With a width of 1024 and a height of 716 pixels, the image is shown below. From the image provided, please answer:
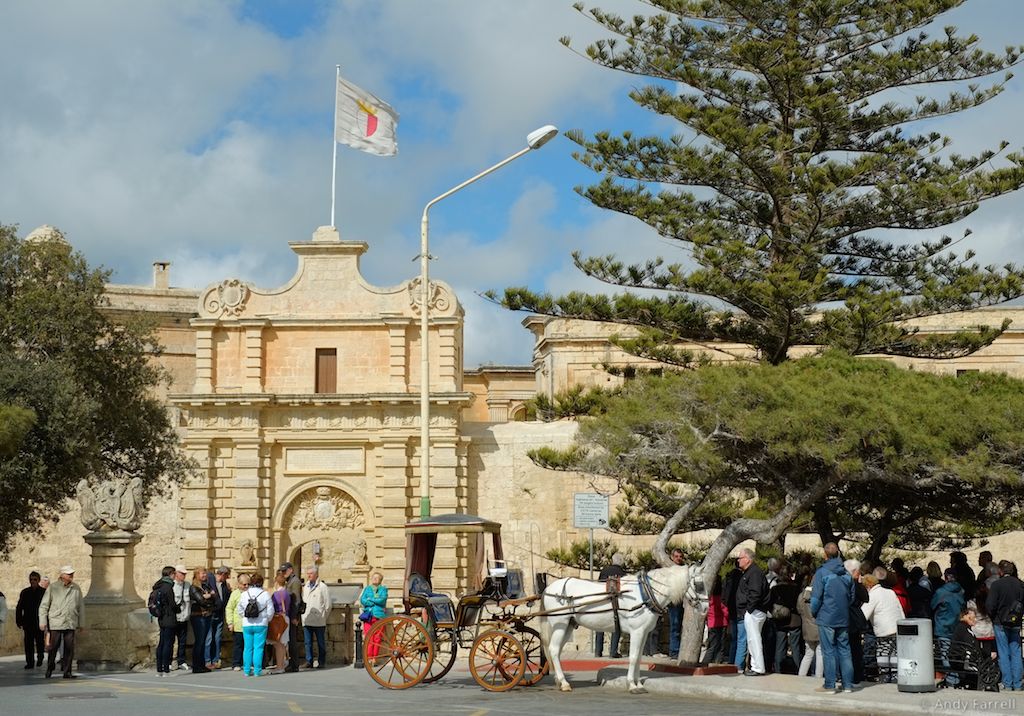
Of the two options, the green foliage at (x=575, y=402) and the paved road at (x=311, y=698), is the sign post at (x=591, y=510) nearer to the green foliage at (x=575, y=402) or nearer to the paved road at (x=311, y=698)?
the paved road at (x=311, y=698)

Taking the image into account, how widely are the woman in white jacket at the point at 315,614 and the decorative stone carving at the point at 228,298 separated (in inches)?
653

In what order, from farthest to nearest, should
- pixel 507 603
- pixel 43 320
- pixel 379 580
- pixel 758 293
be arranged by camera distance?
pixel 43 320, pixel 758 293, pixel 379 580, pixel 507 603

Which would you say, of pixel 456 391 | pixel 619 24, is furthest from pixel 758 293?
pixel 456 391

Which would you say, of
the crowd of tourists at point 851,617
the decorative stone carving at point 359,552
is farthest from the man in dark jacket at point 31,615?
the decorative stone carving at point 359,552

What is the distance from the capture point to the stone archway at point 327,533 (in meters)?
32.3

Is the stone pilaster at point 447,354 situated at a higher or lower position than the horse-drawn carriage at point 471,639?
higher

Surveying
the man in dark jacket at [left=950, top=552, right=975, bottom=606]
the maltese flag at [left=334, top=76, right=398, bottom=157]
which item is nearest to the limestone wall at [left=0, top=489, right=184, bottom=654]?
the maltese flag at [left=334, top=76, right=398, bottom=157]

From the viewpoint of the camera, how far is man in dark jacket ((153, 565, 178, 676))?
16312 mm

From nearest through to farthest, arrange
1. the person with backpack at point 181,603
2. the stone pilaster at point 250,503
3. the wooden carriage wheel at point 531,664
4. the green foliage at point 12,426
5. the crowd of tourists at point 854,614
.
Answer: the crowd of tourists at point 854,614
the wooden carriage wheel at point 531,664
the person with backpack at point 181,603
the green foliage at point 12,426
the stone pilaster at point 250,503

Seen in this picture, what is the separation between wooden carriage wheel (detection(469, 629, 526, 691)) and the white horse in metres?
0.36

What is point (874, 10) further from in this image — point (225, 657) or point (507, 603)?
point (225, 657)

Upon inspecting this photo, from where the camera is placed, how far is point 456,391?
32.0 metres

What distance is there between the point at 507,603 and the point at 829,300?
29.9 ft

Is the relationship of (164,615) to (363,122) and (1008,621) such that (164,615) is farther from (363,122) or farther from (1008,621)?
(363,122)
